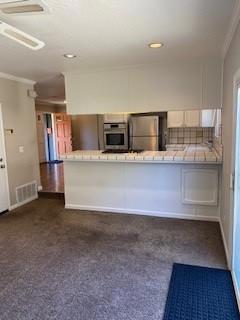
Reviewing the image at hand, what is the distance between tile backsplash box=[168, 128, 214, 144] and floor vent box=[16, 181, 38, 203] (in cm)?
320

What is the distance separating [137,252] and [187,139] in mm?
3574

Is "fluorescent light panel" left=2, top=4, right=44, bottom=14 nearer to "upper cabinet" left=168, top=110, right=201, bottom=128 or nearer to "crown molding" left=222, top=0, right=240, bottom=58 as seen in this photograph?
"crown molding" left=222, top=0, right=240, bottom=58

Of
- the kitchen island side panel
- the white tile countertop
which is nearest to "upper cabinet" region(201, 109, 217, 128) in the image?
the white tile countertop

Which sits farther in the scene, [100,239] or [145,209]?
[145,209]

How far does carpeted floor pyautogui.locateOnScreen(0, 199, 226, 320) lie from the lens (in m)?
2.10

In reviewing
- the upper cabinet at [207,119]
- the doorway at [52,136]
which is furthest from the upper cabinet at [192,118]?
the doorway at [52,136]

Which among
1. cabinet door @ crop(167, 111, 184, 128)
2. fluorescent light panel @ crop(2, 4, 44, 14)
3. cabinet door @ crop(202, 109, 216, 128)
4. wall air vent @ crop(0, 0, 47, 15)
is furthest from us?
cabinet door @ crop(167, 111, 184, 128)

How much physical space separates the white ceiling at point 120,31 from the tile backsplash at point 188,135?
2466mm

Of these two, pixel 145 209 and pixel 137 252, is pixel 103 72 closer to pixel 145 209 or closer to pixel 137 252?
pixel 145 209

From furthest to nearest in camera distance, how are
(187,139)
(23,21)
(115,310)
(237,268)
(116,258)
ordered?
(187,139)
(116,258)
(237,268)
(23,21)
(115,310)

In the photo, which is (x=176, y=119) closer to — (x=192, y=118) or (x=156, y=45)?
(x=192, y=118)

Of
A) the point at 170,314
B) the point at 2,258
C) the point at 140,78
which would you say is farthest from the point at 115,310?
the point at 140,78

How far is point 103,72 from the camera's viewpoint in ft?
13.8

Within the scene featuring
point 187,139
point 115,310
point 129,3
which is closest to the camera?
point 129,3
